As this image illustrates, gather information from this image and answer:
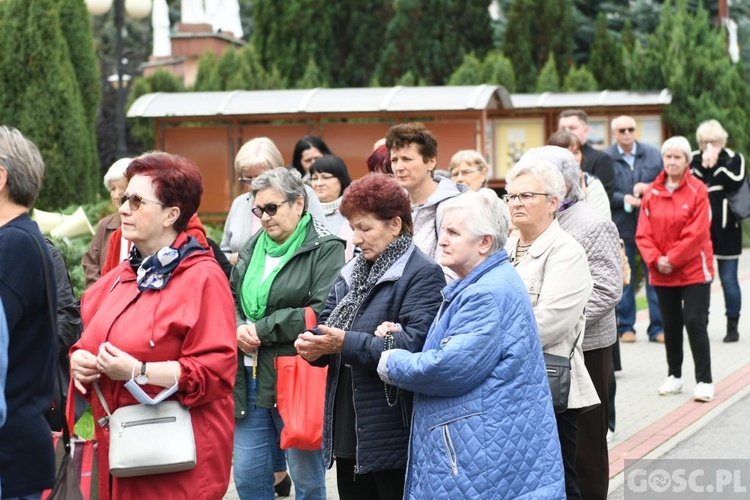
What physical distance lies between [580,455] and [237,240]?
2570mm

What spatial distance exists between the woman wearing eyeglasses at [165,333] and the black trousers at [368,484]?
2.59ft

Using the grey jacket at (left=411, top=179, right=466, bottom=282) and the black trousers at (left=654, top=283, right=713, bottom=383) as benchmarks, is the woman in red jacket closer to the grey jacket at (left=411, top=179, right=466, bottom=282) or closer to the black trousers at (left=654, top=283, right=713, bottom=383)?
the black trousers at (left=654, top=283, right=713, bottom=383)

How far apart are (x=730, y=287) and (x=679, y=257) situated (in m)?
3.54

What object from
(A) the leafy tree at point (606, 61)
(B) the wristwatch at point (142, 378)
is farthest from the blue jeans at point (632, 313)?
(A) the leafy tree at point (606, 61)

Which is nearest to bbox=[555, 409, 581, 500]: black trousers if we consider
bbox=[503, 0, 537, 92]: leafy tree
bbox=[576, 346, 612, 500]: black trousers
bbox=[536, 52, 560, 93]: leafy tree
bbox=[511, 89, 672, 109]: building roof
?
bbox=[576, 346, 612, 500]: black trousers

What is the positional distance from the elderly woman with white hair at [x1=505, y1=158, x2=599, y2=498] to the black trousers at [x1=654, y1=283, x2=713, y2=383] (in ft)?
13.4

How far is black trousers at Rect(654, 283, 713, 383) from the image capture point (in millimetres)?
9422

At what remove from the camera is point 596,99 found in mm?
23594

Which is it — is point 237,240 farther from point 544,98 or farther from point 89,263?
point 544,98

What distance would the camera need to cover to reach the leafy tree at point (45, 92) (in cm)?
1599

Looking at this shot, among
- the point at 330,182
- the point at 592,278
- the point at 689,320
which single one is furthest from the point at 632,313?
the point at 592,278

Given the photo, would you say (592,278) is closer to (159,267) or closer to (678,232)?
(159,267)

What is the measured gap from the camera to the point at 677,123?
24406 mm

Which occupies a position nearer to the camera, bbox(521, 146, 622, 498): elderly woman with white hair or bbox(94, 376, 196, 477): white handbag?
bbox(94, 376, 196, 477): white handbag
